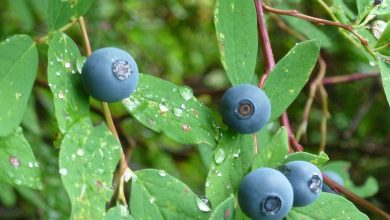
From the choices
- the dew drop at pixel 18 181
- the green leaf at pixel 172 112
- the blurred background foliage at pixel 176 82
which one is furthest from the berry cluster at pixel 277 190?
the blurred background foliage at pixel 176 82

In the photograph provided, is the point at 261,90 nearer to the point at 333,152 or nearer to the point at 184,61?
the point at 333,152

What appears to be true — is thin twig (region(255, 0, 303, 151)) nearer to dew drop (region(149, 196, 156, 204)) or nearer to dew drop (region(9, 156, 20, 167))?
dew drop (region(149, 196, 156, 204))

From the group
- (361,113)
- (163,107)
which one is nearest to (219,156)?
A: (163,107)

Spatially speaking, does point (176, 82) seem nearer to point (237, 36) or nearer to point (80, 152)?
point (237, 36)

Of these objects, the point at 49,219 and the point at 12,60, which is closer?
the point at 12,60

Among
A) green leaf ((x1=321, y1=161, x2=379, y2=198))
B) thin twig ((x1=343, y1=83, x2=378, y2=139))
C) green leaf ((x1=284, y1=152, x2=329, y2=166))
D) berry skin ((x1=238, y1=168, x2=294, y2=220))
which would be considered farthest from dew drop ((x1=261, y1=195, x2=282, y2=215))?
thin twig ((x1=343, y1=83, x2=378, y2=139))

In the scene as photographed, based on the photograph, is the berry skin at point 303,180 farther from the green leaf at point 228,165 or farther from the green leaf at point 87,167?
the green leaf at point 87,167

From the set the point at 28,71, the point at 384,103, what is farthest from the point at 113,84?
the point at 384,103
